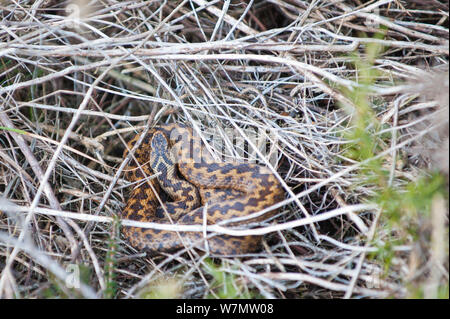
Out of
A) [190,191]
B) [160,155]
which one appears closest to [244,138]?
[190,191]

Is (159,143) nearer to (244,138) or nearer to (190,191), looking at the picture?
(190,191)

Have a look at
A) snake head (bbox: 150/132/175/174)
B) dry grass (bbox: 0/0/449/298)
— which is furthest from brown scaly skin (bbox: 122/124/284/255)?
dry grass (bbox: 0/0/449/298)

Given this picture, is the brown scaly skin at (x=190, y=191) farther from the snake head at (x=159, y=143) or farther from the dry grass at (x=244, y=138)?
the dry grass at (x=244, y=138)

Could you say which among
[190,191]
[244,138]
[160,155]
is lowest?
[190,191]

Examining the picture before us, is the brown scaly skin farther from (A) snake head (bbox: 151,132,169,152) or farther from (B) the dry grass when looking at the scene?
(B) the dry grass

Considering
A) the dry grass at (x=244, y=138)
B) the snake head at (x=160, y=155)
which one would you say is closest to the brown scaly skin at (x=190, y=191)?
the snake head at (x=160, y=155)
